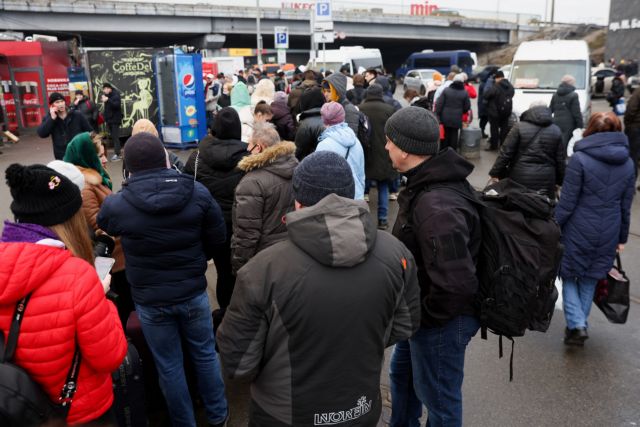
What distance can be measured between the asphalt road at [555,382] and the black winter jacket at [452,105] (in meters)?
5.87

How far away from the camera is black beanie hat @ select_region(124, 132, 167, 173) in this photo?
2816mm

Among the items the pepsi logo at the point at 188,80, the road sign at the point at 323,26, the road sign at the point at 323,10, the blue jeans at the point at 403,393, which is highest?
the road sign at the point at 323,10

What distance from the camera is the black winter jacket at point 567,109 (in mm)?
9586

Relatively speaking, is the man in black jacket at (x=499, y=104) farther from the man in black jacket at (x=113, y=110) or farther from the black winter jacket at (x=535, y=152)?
the man in black jacket at (x=113, y=110)

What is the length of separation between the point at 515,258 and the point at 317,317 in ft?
3.87

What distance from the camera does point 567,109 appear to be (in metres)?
9.70

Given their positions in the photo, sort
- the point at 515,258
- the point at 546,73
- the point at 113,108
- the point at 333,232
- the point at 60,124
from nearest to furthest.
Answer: the point at 333,232 → the point at 515,258 → the point at 60,124 → the point at 113,108 → the point at 546,73

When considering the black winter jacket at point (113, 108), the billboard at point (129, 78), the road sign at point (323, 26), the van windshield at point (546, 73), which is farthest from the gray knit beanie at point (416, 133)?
the road sign at point (323, 26)

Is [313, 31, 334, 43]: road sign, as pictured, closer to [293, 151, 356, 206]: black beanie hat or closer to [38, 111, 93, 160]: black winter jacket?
[38, 111, 93, 160]: black winter jacket

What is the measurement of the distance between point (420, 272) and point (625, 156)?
7.43ft

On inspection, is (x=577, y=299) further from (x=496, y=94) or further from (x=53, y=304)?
(x=496, y=94)

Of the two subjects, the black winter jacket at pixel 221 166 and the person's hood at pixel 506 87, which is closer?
the black winter jacket at pixel 221 166

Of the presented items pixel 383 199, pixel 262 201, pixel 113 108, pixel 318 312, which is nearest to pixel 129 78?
pixel 113 108

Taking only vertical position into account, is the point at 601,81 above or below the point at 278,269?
below
